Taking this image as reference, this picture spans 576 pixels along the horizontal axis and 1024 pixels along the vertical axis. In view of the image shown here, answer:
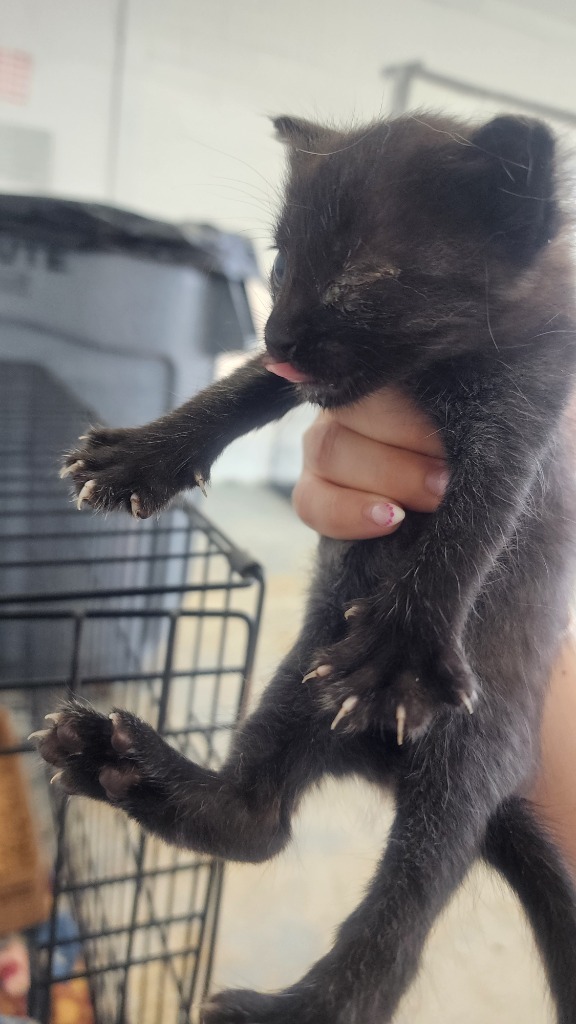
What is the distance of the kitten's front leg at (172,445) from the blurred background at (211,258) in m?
0.08

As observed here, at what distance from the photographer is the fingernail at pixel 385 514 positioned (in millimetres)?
624

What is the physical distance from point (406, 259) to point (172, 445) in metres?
0.26

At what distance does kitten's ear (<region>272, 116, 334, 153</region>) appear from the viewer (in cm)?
63

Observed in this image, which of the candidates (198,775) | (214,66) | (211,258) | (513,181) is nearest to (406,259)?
(513,181)

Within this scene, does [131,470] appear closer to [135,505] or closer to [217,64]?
[135,505]

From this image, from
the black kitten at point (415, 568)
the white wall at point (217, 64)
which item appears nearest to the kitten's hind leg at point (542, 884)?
the black kitten at point (415, 568)

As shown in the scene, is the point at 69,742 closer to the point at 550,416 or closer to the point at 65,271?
the point at 550,416

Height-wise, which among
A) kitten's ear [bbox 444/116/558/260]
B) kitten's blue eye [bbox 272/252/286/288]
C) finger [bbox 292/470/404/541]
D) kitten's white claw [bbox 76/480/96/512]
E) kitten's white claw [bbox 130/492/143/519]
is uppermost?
kitten's ear [bbox 444/116/558/260]

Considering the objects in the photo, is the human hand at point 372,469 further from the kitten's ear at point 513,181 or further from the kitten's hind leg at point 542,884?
the kitten's hind leg at point 542,884

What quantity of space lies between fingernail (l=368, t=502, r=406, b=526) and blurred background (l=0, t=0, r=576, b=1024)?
200mm

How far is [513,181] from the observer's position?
1.53 feet

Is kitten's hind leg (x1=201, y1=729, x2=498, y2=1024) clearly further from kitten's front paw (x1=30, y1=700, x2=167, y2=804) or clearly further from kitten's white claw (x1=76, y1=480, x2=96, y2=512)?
kitten's white claw (x1=76, y1=480, x2=96, y2=512)

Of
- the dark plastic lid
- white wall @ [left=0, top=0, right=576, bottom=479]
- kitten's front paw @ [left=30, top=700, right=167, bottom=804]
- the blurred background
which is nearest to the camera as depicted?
kitten's front paw @ [left=30, top=700, right=167, bottom=804]

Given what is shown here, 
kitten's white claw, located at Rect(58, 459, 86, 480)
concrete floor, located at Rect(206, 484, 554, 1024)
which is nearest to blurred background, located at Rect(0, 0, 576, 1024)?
concrete floor, located at Rect(206, 484, 554, 1024)
